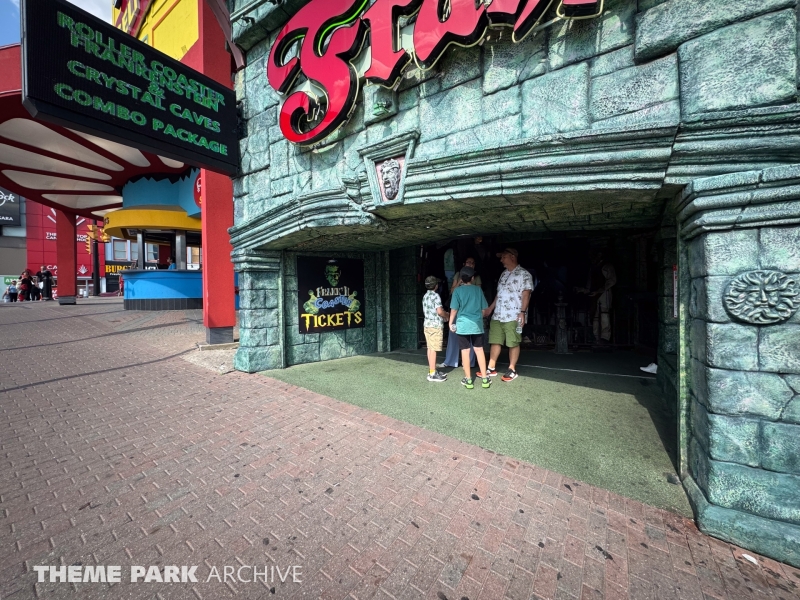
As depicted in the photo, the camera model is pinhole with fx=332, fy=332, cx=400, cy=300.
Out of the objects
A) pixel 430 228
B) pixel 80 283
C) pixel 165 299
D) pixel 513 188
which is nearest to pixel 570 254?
pixel 430 228

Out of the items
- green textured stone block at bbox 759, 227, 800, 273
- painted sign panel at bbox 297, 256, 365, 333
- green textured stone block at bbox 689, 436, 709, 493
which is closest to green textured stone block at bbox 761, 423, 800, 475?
green textured stone block at bbox 689, 436, 709, 493

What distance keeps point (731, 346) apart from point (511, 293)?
2930 millimetres

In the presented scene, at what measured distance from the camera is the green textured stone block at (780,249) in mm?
1893

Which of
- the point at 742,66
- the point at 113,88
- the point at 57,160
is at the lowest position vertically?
the point at 742,66

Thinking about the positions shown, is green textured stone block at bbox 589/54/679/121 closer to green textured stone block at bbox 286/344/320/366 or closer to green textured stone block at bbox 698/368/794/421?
green textured stone block at bbox 698/368/794/421

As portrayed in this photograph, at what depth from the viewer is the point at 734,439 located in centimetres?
201

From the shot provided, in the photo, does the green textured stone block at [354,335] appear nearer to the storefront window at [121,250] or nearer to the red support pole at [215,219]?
the red support pole at [215,219]

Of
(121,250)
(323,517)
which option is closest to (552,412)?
(323,517)

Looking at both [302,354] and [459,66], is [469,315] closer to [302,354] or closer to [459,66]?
[459,66]

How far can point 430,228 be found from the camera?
4.85 m

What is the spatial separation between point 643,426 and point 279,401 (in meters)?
4.18

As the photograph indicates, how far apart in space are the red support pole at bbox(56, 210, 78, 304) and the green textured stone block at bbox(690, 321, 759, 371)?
22.6m

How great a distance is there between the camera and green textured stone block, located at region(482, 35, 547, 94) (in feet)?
8.98

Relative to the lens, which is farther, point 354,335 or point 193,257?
point 193,257
